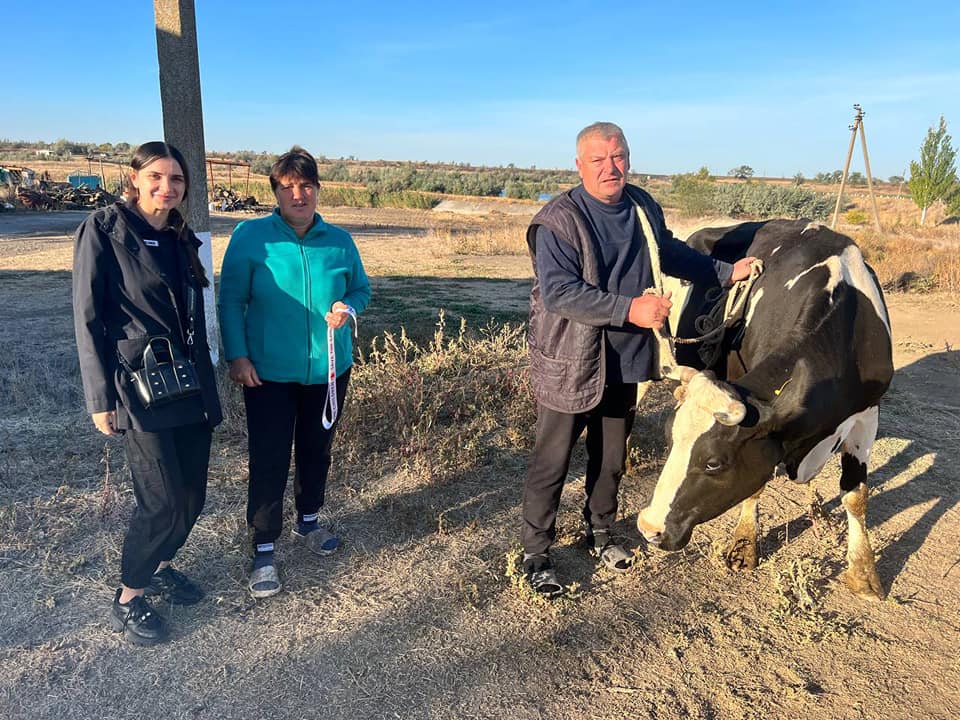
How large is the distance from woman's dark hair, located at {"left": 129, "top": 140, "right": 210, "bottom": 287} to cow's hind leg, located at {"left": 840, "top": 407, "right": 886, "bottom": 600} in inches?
135

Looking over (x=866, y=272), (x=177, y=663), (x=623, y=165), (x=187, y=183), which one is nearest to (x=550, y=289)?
(x=623, y=165)

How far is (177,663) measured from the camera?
2.70 meters

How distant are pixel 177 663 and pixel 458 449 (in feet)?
7.83

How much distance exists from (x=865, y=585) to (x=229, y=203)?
28583 millimetres

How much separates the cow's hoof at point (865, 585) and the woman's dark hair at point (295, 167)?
11.0ft

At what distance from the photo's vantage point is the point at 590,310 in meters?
2.73

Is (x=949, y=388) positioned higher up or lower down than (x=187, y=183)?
lower down

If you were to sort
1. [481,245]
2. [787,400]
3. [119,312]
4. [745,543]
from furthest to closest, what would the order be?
[481,245] → [745,543] → [787,400] → [119,312]

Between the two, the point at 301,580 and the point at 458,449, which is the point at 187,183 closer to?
the point at 301,580

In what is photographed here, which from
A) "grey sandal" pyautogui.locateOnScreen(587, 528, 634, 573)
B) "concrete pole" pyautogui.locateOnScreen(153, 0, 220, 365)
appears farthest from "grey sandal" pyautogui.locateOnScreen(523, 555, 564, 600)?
"concrete pole" pyautogui.locateOnScreen(153, 0, 220, 365)

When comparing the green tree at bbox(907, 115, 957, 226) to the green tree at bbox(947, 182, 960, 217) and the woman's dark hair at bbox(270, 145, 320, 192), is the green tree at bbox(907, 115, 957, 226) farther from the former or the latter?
the woman's dark hair at bbox(270, 145, 320, 192)

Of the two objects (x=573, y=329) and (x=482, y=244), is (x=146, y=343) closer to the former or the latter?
(x=573, y=329)

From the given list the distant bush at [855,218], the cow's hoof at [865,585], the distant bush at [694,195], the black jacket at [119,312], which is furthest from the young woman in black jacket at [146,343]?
the distant bush at [855,218]

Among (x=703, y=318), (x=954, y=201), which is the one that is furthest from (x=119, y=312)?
(x=954, y=201)
